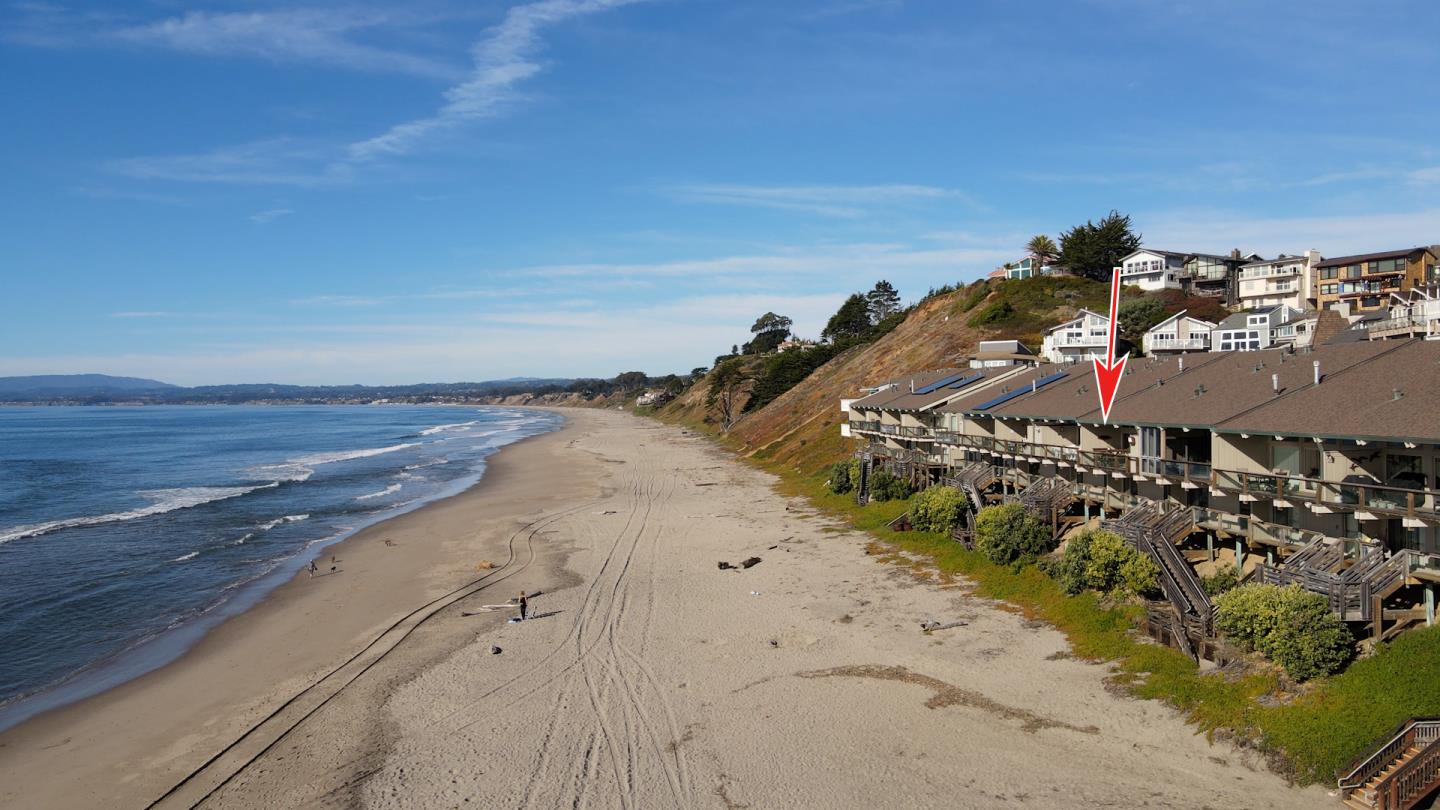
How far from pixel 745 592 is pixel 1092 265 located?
258 feet

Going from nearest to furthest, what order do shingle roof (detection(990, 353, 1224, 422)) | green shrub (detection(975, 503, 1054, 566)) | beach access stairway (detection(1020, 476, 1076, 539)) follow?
green shrub (detection(975, 503, 1054, 566)) < beach access stairway (detection(1020, 476, 1076, 539)) < shingle roof (detection(990, 353, 1224, 422))

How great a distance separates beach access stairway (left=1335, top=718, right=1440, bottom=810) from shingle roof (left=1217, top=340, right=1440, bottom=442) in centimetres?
636

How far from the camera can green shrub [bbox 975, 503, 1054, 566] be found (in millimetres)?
29984

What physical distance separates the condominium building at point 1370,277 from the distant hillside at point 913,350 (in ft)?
59.8

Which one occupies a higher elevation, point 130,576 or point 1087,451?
point 1087,451

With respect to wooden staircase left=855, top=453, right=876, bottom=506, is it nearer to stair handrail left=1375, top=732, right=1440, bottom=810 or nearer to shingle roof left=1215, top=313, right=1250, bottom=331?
stair handrail left=1375, top=732, right=1440, bottom=810

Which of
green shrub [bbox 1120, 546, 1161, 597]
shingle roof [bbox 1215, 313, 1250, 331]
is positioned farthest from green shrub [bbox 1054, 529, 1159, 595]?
shingle roof [bbox 1215, 313, 1250, 331]

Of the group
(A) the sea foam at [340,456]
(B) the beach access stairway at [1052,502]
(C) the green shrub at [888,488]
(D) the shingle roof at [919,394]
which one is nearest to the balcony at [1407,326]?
(D) the shingle roof at [919,394]

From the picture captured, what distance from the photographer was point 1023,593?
28.1m

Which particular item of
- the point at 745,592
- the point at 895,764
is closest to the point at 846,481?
the point at 745,592

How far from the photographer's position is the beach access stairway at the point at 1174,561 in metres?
21.4

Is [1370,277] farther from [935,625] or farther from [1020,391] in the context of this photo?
[935,625]

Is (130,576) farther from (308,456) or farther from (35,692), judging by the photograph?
(308,456)

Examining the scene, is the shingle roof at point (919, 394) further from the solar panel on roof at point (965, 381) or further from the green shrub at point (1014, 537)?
the green shrub at point (1014, 537)
